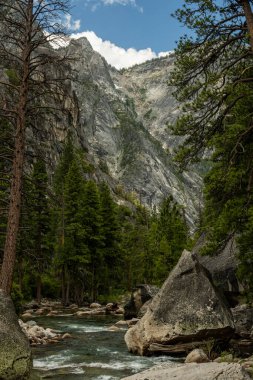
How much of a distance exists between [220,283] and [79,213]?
68.5 feet

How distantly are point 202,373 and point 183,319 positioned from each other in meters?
9.94

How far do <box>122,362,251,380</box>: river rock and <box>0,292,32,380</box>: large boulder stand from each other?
324 cm

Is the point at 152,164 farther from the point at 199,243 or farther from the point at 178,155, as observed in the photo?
the point at 178,155

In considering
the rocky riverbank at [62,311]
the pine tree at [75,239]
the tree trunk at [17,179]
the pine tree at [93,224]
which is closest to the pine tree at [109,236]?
the pine tree at [93,224]

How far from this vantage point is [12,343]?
360 inches

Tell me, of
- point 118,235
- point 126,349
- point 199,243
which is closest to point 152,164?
point 118,235

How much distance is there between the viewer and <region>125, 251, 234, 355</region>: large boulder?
50.5 ft

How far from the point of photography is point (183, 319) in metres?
15.7

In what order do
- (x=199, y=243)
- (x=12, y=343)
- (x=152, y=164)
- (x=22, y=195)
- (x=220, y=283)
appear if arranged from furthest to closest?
(x=152, y=164) < (x=199, y=243) < (x=220, y=283) < (x=22, y=195) < (x=12, y=343)

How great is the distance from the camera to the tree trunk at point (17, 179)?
11516mm

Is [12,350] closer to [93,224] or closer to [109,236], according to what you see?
[93,224]

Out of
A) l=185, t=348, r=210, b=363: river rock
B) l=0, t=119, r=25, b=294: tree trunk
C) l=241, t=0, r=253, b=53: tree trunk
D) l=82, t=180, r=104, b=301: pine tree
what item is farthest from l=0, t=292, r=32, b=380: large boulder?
l=82, t=180, r=104, b=301: pine tree

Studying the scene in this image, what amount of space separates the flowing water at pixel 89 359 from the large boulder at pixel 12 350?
1704mm

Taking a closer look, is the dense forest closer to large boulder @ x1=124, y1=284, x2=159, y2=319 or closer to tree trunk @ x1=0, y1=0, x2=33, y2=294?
large boulder @ x1=124, y1=284, x2=159, y2=319
